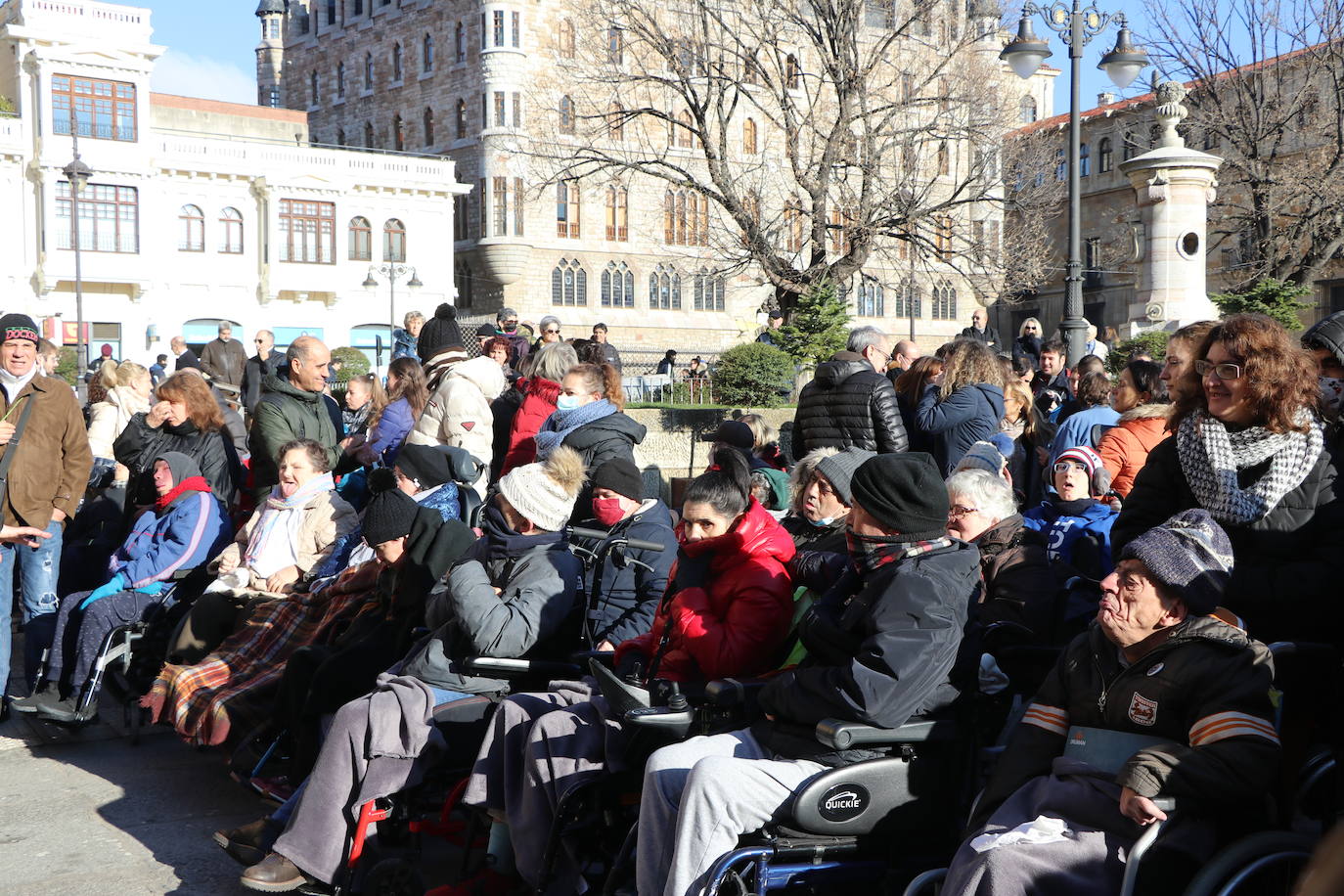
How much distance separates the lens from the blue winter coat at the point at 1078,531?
5.48 meters

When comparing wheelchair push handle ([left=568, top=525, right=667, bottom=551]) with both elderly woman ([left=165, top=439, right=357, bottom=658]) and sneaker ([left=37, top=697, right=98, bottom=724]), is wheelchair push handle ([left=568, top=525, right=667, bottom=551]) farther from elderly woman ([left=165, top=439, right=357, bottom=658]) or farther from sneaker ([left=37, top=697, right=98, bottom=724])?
sneaker ([left=37, top=697, right=98, bottom=724])

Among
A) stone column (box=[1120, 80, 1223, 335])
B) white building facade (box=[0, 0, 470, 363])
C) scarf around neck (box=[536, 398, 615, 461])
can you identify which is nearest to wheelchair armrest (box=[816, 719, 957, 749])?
scarf around neck (box=[536, 398, 615, 461])

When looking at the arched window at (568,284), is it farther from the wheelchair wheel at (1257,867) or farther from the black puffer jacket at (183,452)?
the wheelchair wheel at (1257,867)

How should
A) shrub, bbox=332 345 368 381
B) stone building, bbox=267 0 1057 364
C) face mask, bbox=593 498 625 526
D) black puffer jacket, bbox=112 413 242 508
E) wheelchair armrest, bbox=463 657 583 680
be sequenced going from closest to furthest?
wheelchair armrest, bbox=463 657 583 680 → face mask, bbox=593 498 625 526 → black puffer jacket, bbox=112 413 242 508 → shrub, bbox=332 345 368 381 → stone building, bbox=267 0 1057 364

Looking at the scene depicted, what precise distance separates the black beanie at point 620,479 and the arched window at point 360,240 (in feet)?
160

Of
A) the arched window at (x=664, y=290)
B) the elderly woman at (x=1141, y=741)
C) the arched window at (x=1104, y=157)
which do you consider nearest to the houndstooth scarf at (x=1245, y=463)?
the elderly woman at (x=1141, y=741)

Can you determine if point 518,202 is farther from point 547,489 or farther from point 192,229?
point 547,489

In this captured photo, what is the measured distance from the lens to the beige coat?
7.55 metres

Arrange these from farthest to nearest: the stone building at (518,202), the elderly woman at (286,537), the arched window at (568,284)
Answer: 1. the arched window at (568,284)
2. the stone building at (518,202)
3. the elderly woman at (286,537)

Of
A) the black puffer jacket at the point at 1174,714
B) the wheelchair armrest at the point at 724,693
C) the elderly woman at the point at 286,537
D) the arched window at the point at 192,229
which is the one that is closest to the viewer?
the black puffer jacket at the point at 1174,714

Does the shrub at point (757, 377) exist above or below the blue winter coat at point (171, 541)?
above

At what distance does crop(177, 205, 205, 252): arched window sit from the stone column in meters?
37.6

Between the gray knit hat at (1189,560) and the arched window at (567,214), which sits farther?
the arched window at (567,214)

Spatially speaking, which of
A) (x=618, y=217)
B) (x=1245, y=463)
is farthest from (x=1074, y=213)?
(x=618, y=217)
